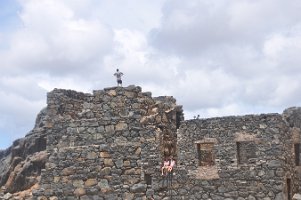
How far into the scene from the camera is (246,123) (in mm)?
15352

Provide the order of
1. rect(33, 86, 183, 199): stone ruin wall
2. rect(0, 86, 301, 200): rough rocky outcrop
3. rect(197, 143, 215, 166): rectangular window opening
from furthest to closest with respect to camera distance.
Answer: rect(33, 86, 183, 199): stone ruin wall, rect(197, 143, 215, 166): rectangular window opening, rect(0, 86, 301, 200): rough rocky outcrop

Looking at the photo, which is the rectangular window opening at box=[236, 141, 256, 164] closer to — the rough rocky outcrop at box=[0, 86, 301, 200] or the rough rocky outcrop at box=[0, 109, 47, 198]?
→ the rough rocky outcrop at box=[0, 86, 301, 200]

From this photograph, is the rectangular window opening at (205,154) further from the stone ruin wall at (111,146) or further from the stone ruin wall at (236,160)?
the stone ruin wall at (111,146)

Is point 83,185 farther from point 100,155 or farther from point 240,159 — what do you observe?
point 240,159

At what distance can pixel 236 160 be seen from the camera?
49.9ft

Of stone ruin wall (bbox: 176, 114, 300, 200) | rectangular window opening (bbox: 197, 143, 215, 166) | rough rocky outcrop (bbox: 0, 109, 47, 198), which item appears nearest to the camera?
stone ruin wall (bbox: 176, 114, 300, 200)

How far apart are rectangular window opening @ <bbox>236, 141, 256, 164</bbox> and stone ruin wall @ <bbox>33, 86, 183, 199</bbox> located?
82.0 inches

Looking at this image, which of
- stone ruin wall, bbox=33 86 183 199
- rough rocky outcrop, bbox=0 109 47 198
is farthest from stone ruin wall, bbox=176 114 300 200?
rough rocky outcrop, bbox=0 109 47 198

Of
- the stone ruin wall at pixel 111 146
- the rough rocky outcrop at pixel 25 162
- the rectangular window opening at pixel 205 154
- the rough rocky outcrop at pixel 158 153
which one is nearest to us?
the rough rocky outcrop at pixel 158 153

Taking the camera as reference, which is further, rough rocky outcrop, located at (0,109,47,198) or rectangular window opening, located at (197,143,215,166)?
rough rocky outcrop, located at (0,109,47,198)

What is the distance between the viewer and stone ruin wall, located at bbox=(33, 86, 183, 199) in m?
15.9

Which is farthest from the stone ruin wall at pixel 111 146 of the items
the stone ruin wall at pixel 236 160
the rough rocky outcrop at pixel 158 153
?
the stone ruin wall at pixel 236 160

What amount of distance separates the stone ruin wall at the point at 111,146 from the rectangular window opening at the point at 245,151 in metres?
2.08

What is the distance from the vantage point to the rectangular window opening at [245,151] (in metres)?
15.2
